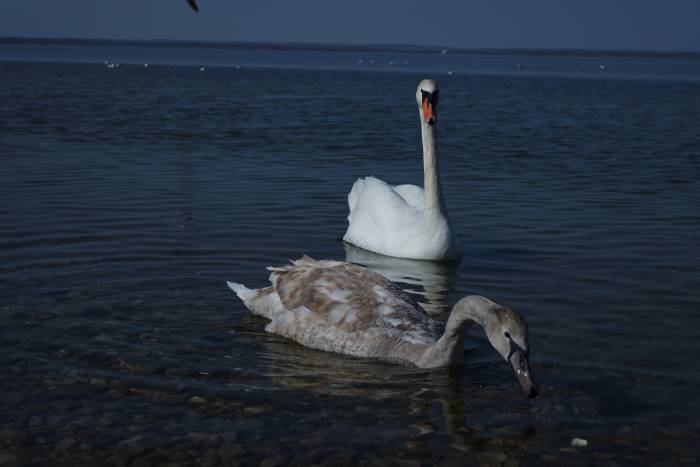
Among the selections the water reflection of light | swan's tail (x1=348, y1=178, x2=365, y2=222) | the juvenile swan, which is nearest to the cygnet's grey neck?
the juvenile swan

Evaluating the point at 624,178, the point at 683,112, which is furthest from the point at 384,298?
the point at 683,112

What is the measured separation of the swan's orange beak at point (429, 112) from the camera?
1259cm

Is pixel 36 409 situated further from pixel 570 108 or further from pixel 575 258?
pixel 570 108

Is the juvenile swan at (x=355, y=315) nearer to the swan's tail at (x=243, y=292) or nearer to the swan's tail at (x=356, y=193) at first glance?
the swan's tail at (x=243, y=292)

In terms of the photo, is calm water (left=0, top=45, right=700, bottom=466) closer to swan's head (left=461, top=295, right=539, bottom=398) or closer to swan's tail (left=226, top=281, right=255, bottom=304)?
swan's tail (left=226, top=281, right=255, bottom=304)

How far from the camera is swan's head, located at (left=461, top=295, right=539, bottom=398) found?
689cm

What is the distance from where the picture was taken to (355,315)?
873 cm

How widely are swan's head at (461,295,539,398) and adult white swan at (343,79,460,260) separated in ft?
15.1

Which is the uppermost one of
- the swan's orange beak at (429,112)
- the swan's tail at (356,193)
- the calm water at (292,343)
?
the swan's orange beak at (429,112)

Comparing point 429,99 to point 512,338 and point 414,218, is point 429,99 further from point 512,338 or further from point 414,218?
point 512,338

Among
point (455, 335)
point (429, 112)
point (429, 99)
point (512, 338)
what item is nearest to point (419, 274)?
point (429, 112)

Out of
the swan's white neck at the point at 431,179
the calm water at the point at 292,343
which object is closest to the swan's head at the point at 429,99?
the swan's white neck at the point at 431,179

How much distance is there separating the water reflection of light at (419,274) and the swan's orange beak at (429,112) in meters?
1.65

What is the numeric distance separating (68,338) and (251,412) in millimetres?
2101
